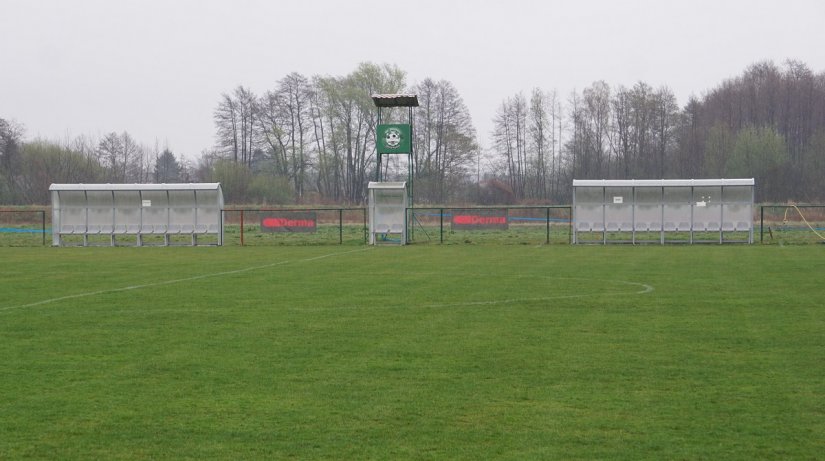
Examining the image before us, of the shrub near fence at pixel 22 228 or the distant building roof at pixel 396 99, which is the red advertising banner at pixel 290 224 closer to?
the distant building roof at pixel 396 99

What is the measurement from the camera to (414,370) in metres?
8.72

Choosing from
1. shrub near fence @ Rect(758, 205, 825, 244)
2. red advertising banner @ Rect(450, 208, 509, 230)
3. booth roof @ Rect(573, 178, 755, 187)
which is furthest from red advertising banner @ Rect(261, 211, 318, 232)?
shrub near fence @ Rect(758, 205, 825, 244)

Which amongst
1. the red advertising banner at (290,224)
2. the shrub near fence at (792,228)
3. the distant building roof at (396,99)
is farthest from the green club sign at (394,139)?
the shrub near fence at (792,228)

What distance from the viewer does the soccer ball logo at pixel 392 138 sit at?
41375mm

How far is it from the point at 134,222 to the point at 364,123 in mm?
46158

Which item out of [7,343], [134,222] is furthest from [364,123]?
[7,343]

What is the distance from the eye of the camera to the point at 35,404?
24.0 feet

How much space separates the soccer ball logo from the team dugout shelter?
24.5 ft

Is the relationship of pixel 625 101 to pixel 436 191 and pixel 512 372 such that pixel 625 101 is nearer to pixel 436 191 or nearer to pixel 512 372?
pixel 436 191

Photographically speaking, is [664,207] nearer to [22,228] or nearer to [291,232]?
[291,232]

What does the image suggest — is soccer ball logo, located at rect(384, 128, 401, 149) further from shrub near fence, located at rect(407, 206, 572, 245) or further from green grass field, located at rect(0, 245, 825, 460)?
green grass field, located at rect(0, 245, 825, 460)

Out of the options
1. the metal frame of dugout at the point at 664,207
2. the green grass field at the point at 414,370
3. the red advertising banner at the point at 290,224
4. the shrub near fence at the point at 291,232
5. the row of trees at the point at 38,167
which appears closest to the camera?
the green grass field at the point at 414,370

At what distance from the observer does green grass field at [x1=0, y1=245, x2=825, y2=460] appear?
619 cm

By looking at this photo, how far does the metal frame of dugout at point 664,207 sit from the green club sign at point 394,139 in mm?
7534
